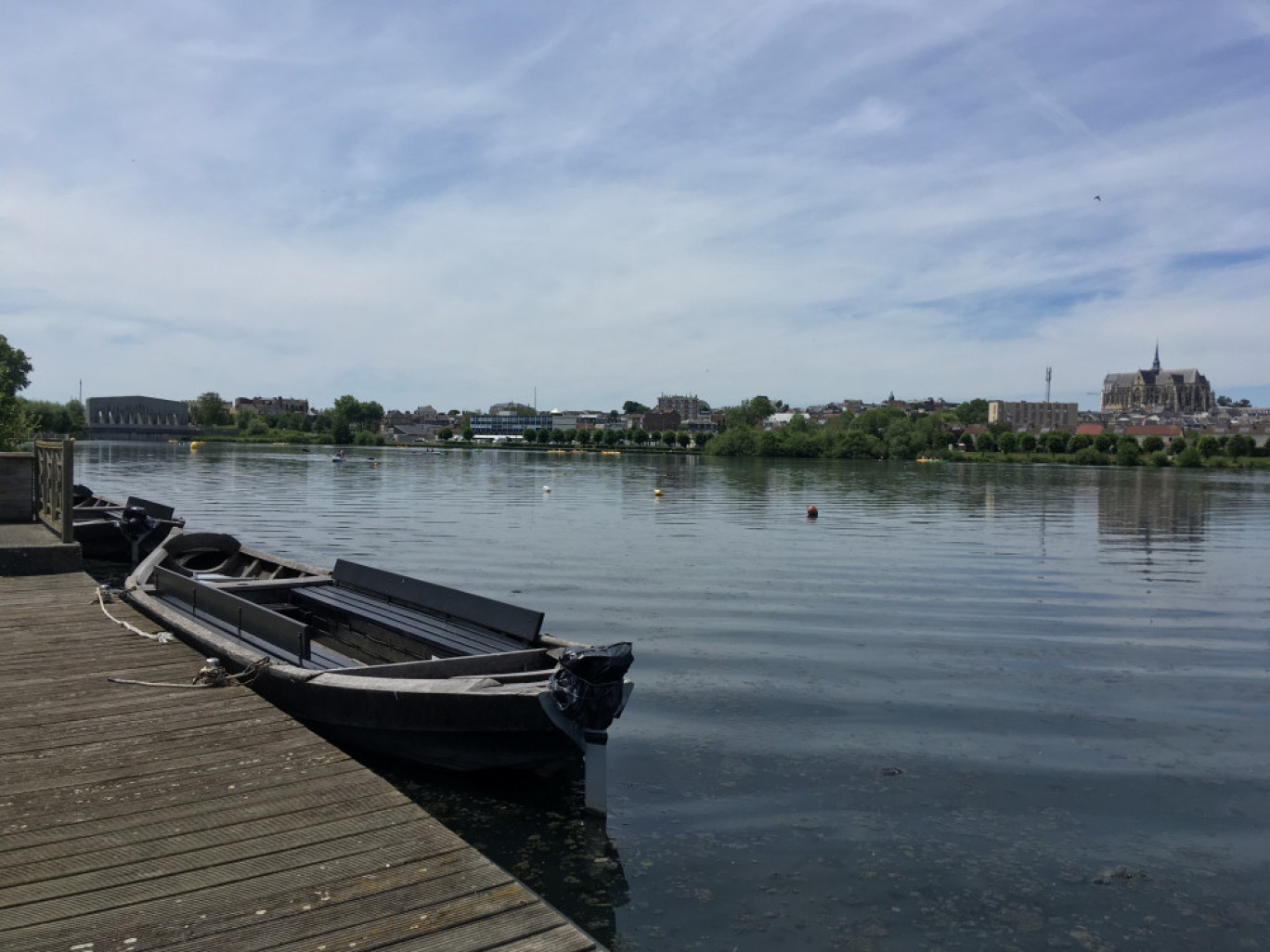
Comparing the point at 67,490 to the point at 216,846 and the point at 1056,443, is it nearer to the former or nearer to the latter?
the point at 216,846

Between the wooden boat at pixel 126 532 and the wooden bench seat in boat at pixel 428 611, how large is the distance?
1017 centimetres

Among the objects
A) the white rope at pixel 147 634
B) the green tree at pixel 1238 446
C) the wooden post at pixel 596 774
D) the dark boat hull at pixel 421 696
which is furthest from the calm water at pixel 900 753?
the green tree at pixel 1238 446

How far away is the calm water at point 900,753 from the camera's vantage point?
20.1 feet

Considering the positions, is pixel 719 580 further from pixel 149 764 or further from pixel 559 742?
pixel 149 764

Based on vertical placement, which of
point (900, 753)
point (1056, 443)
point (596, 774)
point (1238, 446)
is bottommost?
point (900, 753)

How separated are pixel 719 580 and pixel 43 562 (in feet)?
40.7

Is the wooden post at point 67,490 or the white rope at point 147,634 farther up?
the wooden post at point 67,490

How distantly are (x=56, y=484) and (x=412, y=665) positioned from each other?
36.4 ft

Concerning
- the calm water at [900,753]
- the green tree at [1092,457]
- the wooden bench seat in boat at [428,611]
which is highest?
the green tree at [1092,457]

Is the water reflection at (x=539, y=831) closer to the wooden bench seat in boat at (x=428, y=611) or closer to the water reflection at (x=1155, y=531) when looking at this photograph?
the wooden bench seat in boat at (x=428, y=611)

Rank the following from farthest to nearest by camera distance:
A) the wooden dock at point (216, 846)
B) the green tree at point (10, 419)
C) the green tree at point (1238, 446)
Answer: the green tree at point (1238, 446) < the green tree at point (10, 419) < the wooden dock at point (216, 846)

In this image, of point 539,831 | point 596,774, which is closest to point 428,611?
point 539,831

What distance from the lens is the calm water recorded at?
6.13 meters

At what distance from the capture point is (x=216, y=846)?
4.74m
